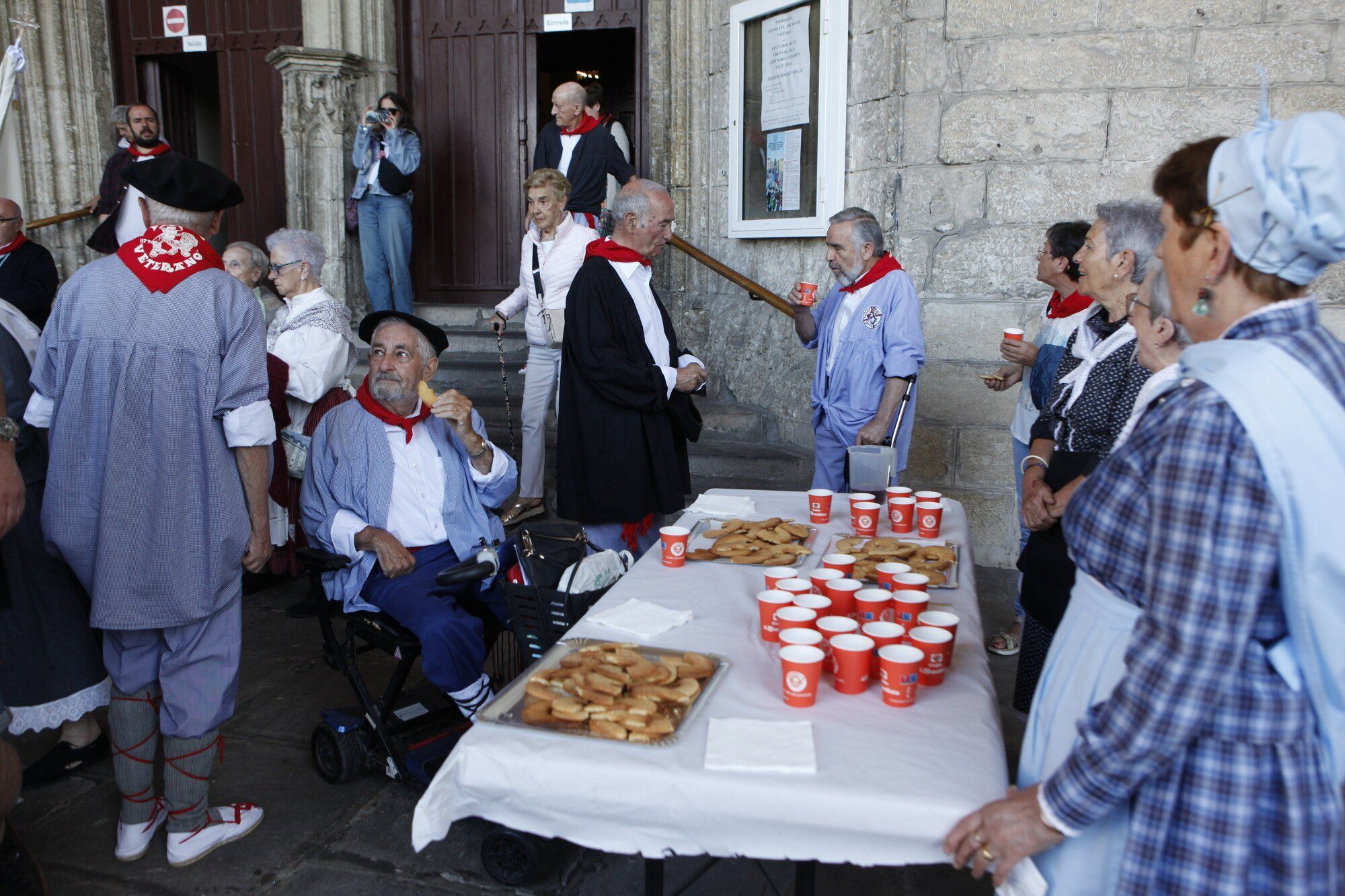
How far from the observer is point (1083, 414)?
258 cm

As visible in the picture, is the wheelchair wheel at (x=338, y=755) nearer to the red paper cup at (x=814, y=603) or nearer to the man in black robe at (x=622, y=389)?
the man in black robe at (x=622, y=389)

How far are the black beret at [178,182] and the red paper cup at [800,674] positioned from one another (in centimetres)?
195

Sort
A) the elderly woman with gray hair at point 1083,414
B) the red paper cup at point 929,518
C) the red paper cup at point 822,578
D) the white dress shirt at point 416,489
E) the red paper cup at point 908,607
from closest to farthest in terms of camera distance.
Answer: the red paper cup at point 908,607 < the red paper cup at point 822,578 < the elderly woman with gray hair at point 1083,414 < the red paper cup at point 929,518 < the white dress shirt at point 416,489

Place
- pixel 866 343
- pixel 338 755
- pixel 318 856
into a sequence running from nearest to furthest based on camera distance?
pixel 318 856, pixel 338 755, pixel 866 343

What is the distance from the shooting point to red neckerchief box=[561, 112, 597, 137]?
642 cm

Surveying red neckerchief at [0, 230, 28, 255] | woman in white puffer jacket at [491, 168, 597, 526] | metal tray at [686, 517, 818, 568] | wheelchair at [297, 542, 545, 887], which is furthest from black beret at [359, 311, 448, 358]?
red neckerchief at [0, 230, 28, 255]

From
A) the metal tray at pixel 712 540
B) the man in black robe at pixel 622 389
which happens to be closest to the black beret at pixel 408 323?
the man in black robe at pixel 622 389

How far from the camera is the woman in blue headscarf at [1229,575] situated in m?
1.17

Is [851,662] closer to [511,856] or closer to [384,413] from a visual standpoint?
[511,856]

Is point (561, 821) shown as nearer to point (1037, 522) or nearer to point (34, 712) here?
point (1037, 522)

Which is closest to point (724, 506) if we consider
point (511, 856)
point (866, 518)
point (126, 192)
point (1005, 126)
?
point (866, 518)

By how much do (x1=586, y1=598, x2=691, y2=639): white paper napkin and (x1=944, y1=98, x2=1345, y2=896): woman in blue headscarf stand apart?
31.2 inches

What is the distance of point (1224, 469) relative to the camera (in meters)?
1.17

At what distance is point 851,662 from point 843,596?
301mm
